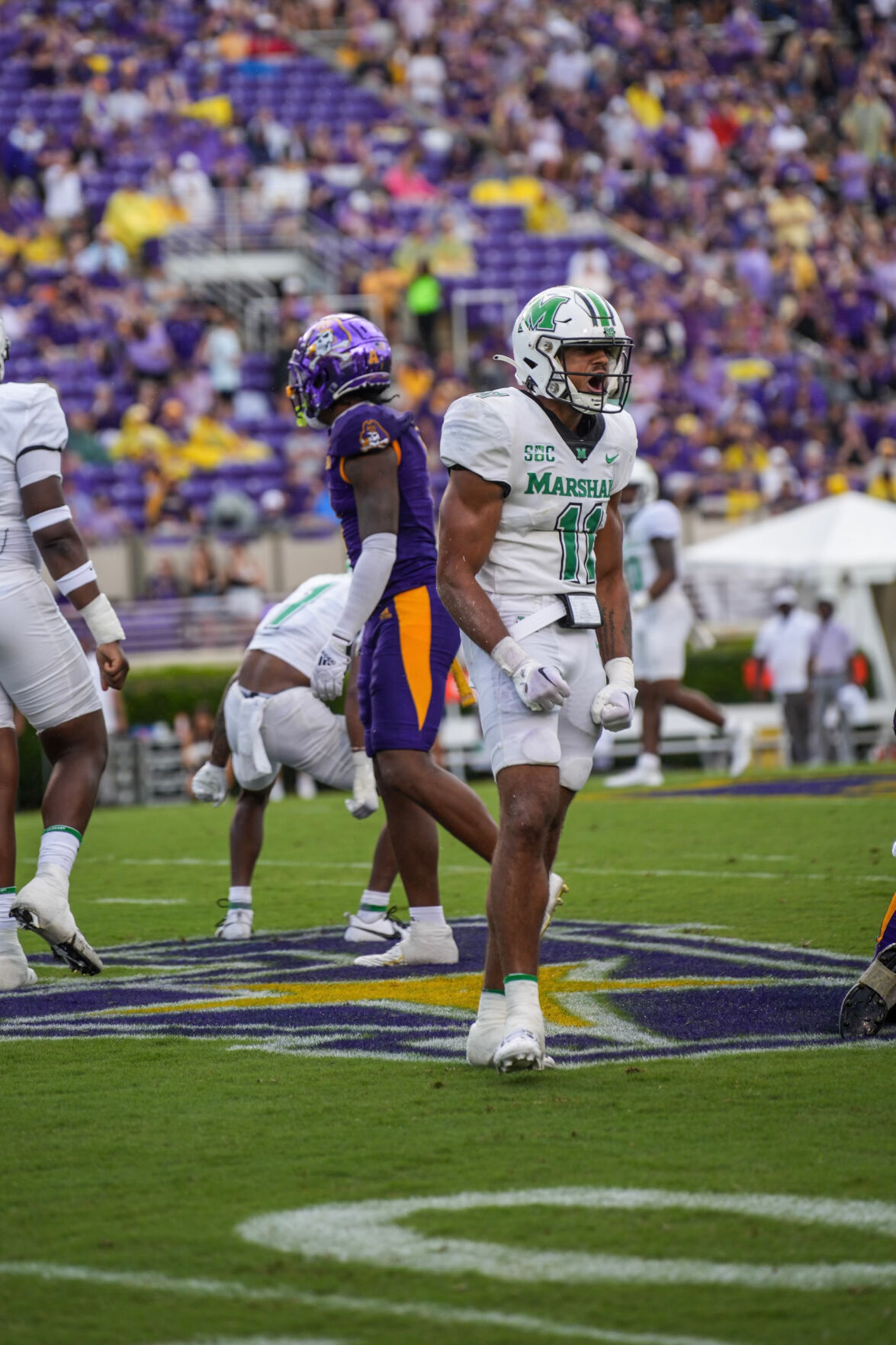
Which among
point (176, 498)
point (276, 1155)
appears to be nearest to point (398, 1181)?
point (276, 1155)

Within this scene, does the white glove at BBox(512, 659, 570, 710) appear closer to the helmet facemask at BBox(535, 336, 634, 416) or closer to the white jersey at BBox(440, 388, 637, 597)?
the white jersey at BBox(440, 388, 637, 597)

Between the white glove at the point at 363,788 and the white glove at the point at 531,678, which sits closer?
the white glove at the point at 531,678

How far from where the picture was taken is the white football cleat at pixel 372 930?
6.84 m

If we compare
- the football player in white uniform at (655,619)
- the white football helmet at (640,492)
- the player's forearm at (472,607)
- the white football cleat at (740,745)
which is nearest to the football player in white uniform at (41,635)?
the player's forearm at (472,607)

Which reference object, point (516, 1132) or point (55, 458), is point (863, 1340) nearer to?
point (516, 1132)

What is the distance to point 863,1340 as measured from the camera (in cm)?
262

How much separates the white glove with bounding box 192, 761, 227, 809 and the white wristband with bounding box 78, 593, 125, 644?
4.78ft

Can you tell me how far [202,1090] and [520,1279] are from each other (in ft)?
5.02

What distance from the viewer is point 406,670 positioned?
20.0 ft

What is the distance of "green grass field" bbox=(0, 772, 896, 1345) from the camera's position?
2789 mm

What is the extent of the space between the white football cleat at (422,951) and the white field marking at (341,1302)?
3.24 m

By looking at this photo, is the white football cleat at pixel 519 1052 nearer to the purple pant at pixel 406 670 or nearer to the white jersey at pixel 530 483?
the white jersey at pixel 530 483

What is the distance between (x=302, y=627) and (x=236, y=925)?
1113mm

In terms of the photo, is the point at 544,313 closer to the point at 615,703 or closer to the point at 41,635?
the point at 615,703
